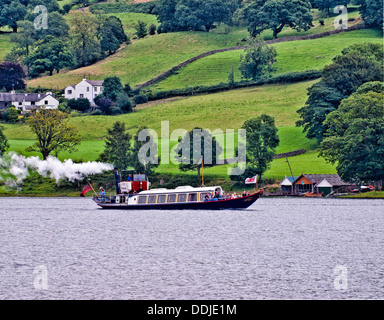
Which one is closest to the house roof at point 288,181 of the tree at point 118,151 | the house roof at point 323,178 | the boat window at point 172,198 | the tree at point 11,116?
the house roof at point 323,178

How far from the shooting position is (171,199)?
106 m

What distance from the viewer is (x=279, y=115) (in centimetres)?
18050

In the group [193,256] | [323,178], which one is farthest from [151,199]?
[193,256]

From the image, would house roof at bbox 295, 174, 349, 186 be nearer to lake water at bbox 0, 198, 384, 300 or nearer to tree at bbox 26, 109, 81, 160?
lake water at bbox 0, 198, 384, 300

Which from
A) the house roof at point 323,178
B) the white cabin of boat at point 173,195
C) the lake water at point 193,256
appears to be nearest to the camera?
the lake water at point 193,256

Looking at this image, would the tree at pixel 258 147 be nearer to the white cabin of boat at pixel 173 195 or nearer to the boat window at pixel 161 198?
the white cabin of boat at pixel 173 195

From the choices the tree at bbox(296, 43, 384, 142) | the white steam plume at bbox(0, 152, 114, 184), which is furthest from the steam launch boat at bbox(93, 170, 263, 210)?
the tree at bbox(296, 43, 384, 142)

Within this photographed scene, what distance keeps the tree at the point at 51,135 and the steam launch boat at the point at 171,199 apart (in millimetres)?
42442

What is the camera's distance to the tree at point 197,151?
137 meters

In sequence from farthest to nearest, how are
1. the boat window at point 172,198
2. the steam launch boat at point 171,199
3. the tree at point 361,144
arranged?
the tree at point 361,144 → the boat window at point 172,198 → the steam launch boat at point 171,199

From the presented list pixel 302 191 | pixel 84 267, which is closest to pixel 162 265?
pixel 84 267

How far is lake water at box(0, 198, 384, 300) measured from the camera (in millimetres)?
43844

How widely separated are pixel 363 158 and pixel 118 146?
48.6m

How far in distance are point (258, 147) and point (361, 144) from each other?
840 inches
